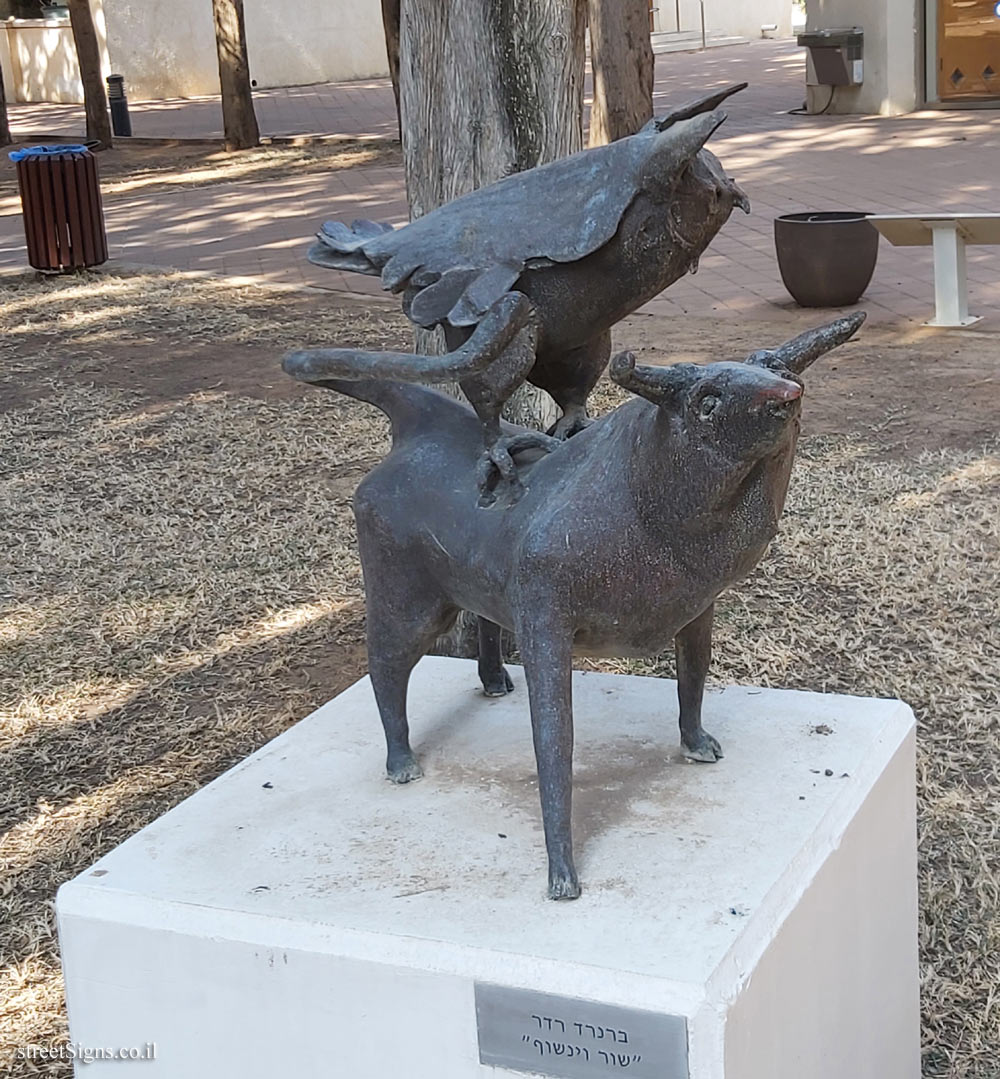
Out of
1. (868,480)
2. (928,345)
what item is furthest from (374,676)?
(928,345)

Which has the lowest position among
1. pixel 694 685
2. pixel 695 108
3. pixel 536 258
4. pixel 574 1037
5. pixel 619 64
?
pixel 574 1037

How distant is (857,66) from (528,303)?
1470cm

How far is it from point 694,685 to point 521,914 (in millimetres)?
506

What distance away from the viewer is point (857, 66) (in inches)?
607

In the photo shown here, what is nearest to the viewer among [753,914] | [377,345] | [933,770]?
[753,914]

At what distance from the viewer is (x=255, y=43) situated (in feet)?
80.5

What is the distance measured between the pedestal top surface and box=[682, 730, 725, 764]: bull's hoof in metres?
0.01

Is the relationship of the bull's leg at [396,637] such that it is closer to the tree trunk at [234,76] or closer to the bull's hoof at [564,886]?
the bull's hoof at [564,886]

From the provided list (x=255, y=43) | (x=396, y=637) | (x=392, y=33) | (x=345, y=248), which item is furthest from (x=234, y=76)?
Answer: (x=396, y=637)

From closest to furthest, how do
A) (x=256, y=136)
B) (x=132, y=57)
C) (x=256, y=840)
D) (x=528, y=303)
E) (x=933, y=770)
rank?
(x=528, y=303) < (x=256, y=840) < (x=933, y=770) < (x=256, y=136) < (x=132, y=57)

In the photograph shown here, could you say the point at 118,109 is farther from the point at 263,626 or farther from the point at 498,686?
the point at 498,686

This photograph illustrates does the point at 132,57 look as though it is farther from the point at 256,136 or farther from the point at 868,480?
the point at 868,480

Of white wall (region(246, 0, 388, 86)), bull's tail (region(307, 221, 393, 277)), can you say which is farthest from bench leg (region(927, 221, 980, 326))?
white wall (region(246, 0, 388, 86))

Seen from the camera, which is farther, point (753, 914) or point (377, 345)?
point (377, 345)
